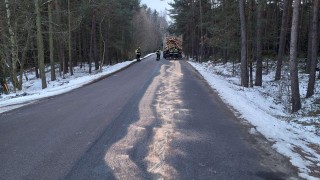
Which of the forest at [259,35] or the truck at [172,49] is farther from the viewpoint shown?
the truck at [172,49]

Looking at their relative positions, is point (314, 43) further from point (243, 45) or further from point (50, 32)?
point (50, 32)

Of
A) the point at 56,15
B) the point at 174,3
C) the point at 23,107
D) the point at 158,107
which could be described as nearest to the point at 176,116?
the point at 158,107

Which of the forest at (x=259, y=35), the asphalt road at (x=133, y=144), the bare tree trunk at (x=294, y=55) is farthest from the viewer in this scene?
the forest at (x=259, y=35)

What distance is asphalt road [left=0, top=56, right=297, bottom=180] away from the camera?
18.3 feet

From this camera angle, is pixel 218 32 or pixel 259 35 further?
pixel 218 32

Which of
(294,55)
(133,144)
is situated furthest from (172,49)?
(133,144)

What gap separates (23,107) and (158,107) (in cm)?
472

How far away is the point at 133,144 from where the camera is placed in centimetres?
706

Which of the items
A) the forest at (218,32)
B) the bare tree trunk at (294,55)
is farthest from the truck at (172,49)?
the bare tree trunk at (294,55)

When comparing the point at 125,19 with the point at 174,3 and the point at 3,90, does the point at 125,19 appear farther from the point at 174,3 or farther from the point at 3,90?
the point at 3,90

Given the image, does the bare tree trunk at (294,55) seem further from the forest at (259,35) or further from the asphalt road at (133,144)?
the asphalt road at (133,144)

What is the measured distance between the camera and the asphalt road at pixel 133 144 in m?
5.57

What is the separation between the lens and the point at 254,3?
23.8 m

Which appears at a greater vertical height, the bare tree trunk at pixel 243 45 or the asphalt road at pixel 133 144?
the bare tree trunk at pixel 243 45
